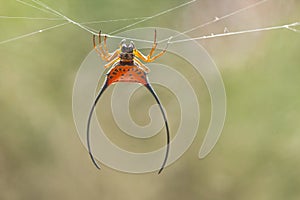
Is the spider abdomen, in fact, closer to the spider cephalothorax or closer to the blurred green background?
the spider cephalothorax

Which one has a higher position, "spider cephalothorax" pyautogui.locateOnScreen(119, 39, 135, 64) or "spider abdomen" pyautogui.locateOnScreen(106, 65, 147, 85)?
"spider cephalothorax" pyautogui.locateOnScreen(119, 39, 135, 64)

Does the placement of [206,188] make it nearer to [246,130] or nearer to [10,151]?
[246,130]

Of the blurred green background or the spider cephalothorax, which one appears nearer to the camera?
the spider cephalothorax

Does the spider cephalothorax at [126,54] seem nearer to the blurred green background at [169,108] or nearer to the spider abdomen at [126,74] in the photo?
the spider abdomen at [126,74]

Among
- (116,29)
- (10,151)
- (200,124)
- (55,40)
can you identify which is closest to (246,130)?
(200,124)

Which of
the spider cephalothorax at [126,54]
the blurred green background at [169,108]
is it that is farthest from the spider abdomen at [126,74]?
the blurred green background at [169,108]

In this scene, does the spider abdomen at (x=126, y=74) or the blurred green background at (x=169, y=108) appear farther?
the blurred green background at (x=169, y=108)

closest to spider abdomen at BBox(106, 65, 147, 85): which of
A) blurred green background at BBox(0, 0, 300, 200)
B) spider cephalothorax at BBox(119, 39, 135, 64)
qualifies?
spider cephalothorax at BBox(119, 39, 135, 64)

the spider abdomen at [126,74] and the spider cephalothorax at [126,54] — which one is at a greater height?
the spider cephalothorax at [126,54]

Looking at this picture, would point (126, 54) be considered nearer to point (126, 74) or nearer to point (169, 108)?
point (126, 74)
